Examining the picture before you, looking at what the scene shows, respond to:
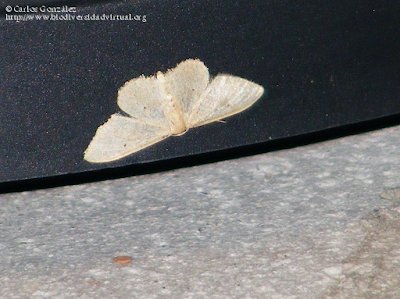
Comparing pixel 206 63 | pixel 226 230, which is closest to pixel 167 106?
pixel 206 63

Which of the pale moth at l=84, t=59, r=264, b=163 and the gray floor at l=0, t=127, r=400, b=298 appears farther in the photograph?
the pale moth at l=84, t=59, r=264, b=163

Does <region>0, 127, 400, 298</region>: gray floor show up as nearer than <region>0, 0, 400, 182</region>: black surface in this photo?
Yes

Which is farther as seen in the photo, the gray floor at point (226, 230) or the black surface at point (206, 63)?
the black surface at point (206, 63)

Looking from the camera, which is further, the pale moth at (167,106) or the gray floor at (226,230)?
the pale moth at (167,106)

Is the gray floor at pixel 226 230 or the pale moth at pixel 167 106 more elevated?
the pale moth at pixel 167 106

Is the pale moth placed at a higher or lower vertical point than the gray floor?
higher
